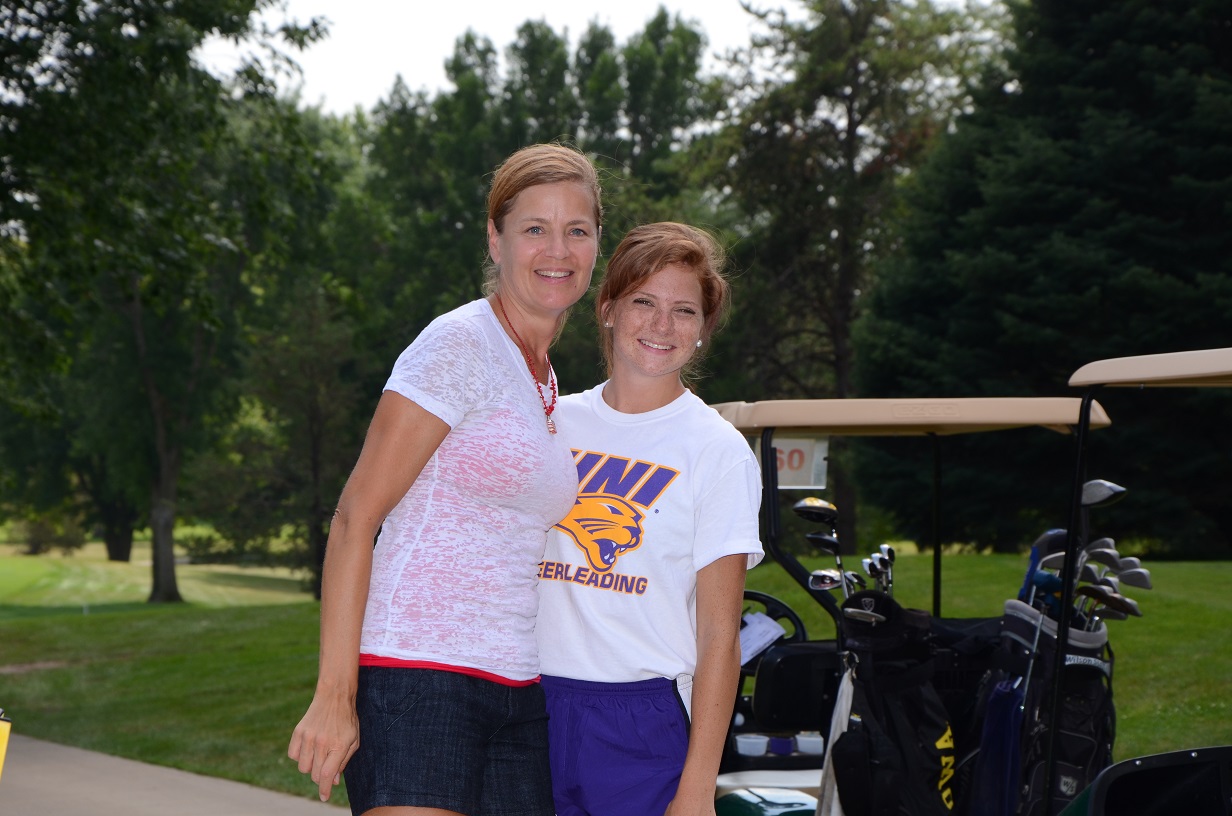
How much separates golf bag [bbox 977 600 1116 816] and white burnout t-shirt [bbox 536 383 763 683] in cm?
169

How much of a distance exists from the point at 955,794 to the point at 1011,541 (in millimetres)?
17628

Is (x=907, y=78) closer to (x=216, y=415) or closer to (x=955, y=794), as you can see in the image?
(x=216, y=415)

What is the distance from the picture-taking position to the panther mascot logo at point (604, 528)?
237 centimetres

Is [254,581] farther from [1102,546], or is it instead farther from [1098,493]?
[1098,493]

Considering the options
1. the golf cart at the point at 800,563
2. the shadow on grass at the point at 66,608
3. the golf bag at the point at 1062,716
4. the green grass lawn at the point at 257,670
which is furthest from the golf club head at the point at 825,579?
the shadow on grass at the point at 66,608

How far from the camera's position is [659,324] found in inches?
98.7

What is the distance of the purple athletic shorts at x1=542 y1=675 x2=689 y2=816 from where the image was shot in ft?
7.66

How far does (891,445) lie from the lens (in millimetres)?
22688

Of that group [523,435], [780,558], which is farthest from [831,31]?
[523,435]

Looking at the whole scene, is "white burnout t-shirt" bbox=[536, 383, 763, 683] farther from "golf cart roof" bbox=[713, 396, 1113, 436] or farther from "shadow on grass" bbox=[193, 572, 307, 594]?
"shadow on grass" bbox=[193, 572, 307, 594]

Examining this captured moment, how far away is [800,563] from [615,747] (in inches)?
105

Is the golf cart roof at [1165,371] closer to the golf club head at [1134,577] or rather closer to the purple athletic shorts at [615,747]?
the golf club head at [1134,577]

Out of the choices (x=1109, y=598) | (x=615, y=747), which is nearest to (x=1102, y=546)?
(x=1109, y=598)

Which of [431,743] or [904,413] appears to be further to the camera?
[904,413]
